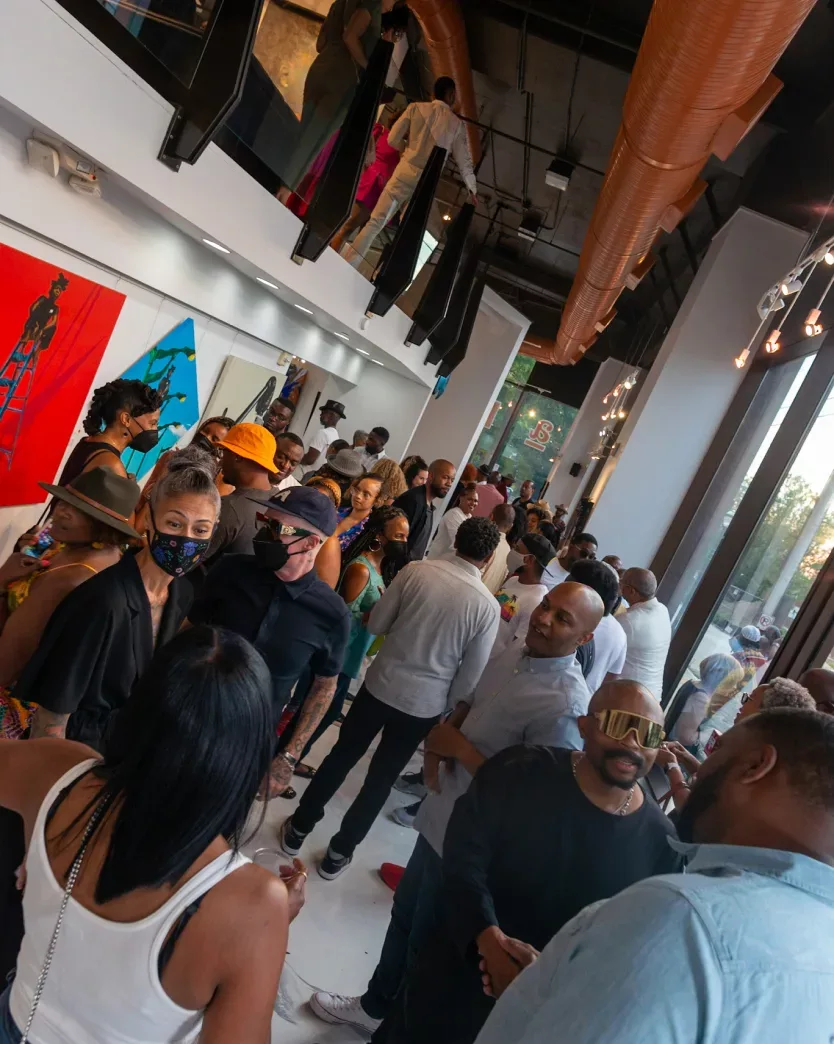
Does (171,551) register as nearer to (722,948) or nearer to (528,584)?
(722,948)

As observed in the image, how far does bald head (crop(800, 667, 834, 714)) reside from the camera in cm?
329

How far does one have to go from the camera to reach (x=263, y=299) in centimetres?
720

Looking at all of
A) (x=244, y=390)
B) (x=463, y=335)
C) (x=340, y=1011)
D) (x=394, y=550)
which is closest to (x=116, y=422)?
(x=394, y=550)

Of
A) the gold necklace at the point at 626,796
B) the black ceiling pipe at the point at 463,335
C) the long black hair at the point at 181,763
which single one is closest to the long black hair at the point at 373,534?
the gold necklace at the point at 626,796

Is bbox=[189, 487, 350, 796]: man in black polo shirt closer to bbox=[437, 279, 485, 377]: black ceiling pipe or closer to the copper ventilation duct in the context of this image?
the copper ventilation duct

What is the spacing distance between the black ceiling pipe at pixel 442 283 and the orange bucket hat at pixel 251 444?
6.07m

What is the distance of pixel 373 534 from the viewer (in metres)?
4.48

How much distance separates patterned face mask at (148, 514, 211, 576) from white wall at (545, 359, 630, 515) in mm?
15833

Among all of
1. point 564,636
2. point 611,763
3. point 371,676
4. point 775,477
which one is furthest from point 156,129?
point 775,477

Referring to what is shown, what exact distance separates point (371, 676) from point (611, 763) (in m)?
1.76

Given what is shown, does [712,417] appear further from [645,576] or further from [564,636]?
[564,636]

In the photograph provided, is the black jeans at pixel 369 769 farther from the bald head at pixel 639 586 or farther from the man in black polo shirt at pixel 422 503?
the man in black polo shirt at pixel 422 503

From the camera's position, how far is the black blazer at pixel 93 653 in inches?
76.5

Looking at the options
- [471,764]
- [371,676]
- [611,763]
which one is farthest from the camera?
[371,676]
